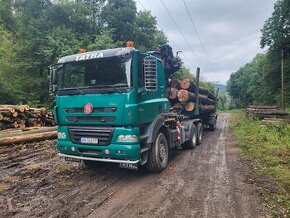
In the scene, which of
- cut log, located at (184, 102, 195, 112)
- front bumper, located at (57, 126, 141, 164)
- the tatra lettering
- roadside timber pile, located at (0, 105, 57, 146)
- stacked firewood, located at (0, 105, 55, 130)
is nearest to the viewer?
front bumper, located at (57, 126, 141, 164)

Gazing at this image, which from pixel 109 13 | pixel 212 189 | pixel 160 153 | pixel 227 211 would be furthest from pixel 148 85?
pixel 109 13

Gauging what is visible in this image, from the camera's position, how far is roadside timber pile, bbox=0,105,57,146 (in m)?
11.3

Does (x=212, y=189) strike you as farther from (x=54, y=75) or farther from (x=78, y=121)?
(x=54, y=75)

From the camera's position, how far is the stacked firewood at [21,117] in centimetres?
1359

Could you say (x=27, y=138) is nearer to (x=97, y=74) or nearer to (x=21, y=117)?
(x=21, y=117)

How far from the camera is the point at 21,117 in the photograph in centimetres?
1456

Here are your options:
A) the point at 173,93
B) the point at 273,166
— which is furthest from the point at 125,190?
the point at 173,93

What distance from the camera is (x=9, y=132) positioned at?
11922 mm

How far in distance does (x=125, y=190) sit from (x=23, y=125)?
32.4 ft

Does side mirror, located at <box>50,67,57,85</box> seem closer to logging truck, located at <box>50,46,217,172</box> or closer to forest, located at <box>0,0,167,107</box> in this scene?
logging truck, located at <box>50,46,217,172</box>

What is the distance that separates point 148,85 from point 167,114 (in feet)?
6.30

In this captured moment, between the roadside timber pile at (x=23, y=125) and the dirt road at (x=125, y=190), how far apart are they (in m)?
1.97

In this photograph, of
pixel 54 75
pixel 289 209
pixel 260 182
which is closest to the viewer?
pixel 289 209

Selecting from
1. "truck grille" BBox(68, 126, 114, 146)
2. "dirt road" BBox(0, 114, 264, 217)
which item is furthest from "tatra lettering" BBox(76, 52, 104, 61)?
"dirt road" BBox(0, 114, 264, 217)
